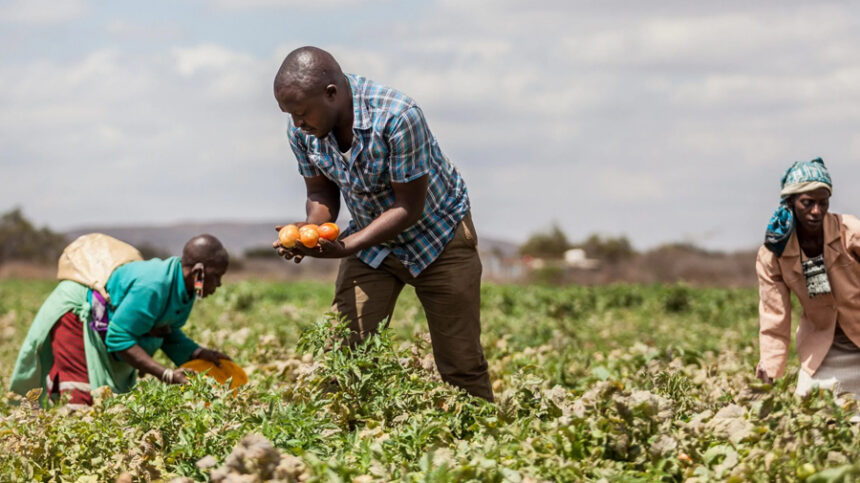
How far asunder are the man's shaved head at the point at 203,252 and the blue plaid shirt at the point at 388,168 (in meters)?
0.96

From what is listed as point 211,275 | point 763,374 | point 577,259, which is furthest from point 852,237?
point 577,259

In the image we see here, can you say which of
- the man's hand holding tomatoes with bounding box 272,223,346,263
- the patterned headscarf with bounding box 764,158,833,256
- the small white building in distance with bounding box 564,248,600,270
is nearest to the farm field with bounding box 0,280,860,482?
the man's hand holding tomatoes with bounding box 272,223,346,263

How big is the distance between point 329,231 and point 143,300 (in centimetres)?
169

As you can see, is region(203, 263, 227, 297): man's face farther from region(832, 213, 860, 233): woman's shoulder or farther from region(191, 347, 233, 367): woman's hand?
region(832, 213, 860, 233): woman's shoulder

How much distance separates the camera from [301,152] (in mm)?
4719

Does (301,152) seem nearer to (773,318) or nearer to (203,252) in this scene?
(203,252)

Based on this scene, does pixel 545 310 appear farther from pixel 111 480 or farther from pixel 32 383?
pixel 111 480

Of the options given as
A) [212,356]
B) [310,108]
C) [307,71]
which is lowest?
[212,356]

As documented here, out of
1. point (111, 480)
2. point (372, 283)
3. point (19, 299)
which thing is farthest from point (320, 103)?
point (19, 299)

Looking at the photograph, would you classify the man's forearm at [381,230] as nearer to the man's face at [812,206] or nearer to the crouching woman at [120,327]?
the crouching woman at [120,327]

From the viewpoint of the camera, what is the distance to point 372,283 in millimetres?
4832

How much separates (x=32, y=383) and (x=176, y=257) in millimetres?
1175

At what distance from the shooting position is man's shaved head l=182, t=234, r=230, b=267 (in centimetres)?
549

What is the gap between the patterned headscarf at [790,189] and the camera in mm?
4738
